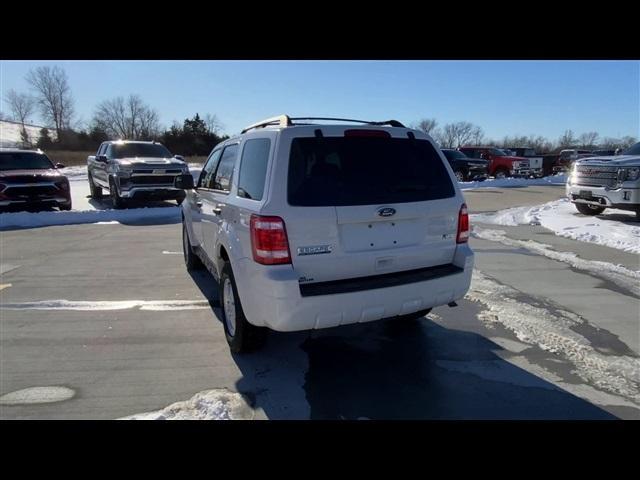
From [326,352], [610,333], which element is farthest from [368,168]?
[610,333]

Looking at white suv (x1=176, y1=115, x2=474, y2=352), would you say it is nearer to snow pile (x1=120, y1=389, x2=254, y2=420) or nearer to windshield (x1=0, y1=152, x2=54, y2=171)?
snow pile (x1=120, y1=389, x2=254, y2=420)

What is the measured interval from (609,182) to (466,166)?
623 inches

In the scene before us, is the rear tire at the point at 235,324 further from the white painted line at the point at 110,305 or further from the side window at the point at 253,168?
the white painted line at the point at 110,305

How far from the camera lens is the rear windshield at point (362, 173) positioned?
3.05 m

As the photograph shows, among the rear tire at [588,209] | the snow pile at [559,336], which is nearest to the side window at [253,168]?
the snow pile at [559,336]

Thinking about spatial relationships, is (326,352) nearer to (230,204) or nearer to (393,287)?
(393,287)

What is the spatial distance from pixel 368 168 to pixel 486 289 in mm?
2984

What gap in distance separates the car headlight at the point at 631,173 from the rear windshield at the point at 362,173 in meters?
8.02

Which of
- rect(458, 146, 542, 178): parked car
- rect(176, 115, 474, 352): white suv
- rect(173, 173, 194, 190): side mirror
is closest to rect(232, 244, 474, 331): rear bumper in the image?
rect(176, 115, 474, 352): white suv

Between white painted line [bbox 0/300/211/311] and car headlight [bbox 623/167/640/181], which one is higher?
car headlight [bbox 623/167/640/181]

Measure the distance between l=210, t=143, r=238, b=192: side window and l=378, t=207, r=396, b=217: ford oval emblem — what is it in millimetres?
1506

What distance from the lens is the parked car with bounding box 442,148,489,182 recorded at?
25.0 m
